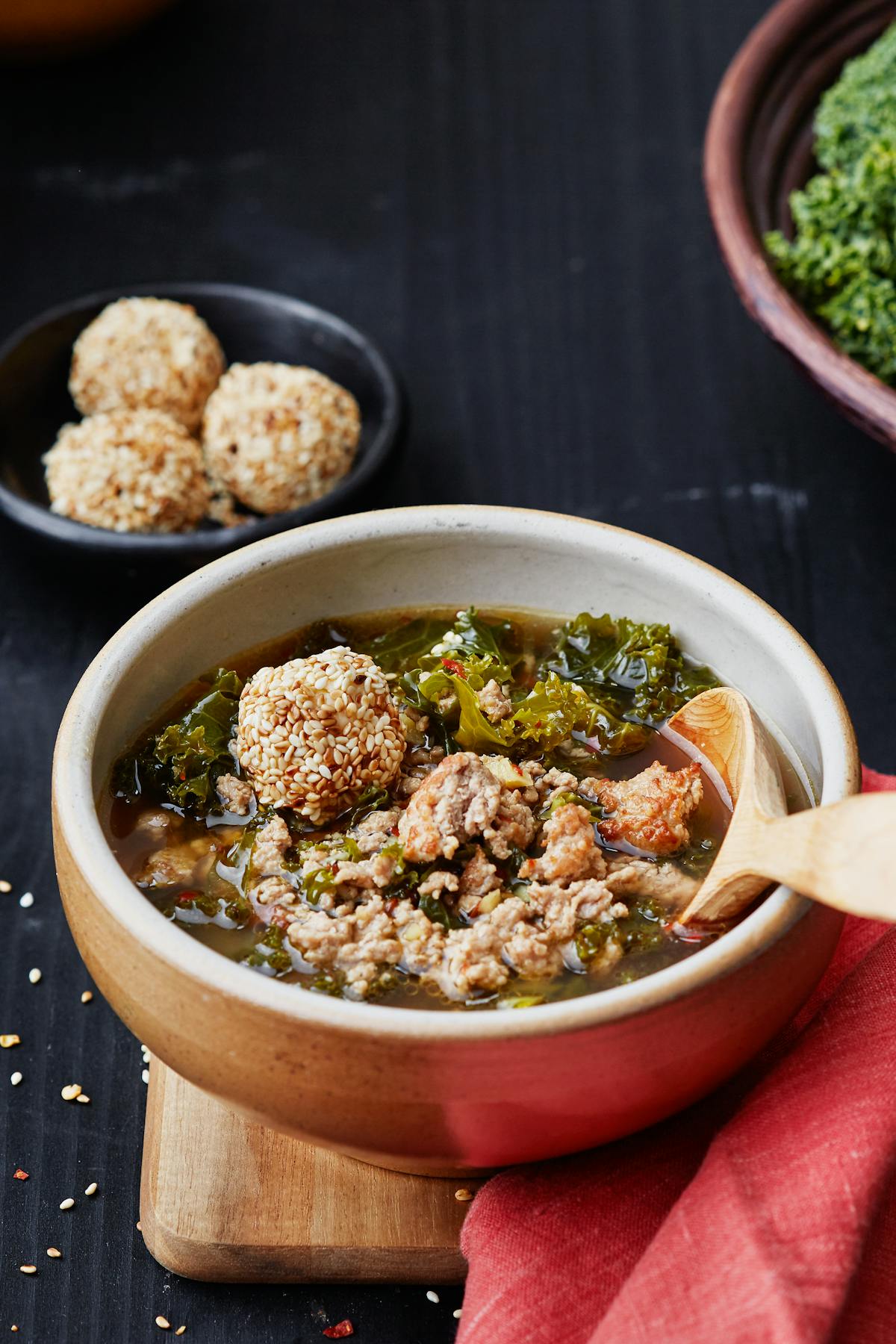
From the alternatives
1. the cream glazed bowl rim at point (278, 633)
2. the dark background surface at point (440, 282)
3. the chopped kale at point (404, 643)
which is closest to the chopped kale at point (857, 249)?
the dark background surface at point (440, 282)

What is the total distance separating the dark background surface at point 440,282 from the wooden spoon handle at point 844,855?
158 cm

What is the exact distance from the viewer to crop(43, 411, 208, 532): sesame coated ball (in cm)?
442

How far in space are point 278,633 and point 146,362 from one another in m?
1.90

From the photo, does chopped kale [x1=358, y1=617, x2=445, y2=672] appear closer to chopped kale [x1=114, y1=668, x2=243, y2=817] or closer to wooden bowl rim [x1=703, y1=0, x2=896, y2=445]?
chopped kale [x1=114, y1=668, x2=243, y2=817]

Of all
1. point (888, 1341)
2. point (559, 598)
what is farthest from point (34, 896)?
point (888, 1341)

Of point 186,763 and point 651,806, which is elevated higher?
point 651,806

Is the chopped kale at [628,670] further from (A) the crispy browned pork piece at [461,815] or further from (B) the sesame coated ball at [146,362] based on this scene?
(B) the sesame coated ball at [146,362]

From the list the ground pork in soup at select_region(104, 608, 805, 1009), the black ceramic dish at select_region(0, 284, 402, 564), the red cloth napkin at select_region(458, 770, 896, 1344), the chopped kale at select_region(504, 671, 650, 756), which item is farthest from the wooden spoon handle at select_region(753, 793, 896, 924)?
the black ceramic dish at select_region(0, 284, 402, 564)

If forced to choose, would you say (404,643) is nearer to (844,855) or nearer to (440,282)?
(844,855)

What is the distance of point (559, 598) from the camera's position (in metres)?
3.38

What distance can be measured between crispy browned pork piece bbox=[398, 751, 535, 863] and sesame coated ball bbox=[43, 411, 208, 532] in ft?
6.13

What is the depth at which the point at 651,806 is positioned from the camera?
292 centimetres

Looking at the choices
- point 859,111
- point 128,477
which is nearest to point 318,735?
point 128,477

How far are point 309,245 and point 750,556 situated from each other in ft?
8.09
